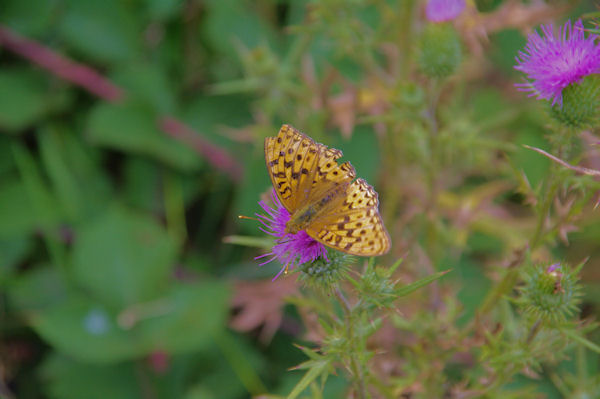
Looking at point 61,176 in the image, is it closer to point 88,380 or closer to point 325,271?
point 88,380

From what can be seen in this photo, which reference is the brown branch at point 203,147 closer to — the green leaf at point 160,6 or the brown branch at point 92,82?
the brown branch at point 92,82

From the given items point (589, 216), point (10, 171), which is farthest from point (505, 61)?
point (10, 171)

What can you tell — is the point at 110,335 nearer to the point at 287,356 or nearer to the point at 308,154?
the point at 287,356

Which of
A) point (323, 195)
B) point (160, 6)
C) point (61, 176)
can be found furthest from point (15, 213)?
point (323, 195)

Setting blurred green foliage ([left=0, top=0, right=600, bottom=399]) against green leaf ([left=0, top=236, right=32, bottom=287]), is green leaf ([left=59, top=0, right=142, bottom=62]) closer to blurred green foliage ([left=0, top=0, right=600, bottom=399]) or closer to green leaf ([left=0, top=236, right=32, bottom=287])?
blurred green foliage ([left=0, top=0, right=600, bottom=399])

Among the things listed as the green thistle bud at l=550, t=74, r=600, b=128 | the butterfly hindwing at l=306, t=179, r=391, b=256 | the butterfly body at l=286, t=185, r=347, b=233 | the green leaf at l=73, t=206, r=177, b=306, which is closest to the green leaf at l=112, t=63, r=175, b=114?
the green leaf at l=73, t=206, r=177, b=306

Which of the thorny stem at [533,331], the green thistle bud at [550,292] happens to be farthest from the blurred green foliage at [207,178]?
the green thistle bud at [550,292]
